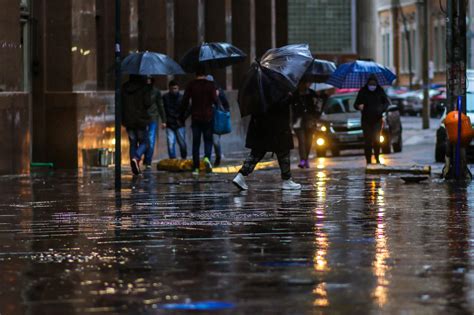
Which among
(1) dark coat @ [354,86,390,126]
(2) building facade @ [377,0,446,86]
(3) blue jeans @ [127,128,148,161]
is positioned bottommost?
(3) blue jeans @ [127,128,148,161]

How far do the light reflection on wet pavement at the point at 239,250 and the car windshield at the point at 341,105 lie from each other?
47.6 ft

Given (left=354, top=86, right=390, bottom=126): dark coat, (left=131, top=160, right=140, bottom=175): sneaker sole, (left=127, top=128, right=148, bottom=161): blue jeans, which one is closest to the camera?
(left=131, top=160, right=140, bottom=175): sneaker sole

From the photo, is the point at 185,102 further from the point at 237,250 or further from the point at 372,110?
the point at 237,250

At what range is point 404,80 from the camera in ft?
342

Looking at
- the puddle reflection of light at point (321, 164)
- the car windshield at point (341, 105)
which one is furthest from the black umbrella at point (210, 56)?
the car windshield at point (341, 105)

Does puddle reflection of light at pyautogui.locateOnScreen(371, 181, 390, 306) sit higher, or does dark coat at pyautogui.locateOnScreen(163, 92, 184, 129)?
dark coat at pyautogui.locateOnScreen(163, 92, 184, 129)

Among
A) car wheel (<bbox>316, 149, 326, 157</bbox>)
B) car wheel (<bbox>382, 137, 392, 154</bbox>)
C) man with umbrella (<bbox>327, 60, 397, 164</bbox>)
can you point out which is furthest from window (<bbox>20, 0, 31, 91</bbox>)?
car wheel (<bbox>382, 137, 392, 154</bbox>)

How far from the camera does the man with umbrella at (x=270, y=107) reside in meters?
17.4

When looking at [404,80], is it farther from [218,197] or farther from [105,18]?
[218,197]

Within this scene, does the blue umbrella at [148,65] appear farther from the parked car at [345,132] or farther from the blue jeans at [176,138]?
the parked car at [345,132]

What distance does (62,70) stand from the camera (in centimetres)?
2380

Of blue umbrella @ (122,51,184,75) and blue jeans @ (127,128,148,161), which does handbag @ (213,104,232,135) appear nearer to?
blue umbrella @ (122,51,184,75)

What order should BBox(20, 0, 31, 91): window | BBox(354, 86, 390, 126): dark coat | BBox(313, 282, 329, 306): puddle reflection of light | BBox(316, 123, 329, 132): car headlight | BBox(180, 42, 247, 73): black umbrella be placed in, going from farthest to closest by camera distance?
BBox(316, 123, 329, 132): car headlight, BBox(180, 42, 247, 73): black umbrella, BBox(20, 0, 31, 91): window, BBox(354, 86, 390, 126): dark coat, BBox(313, 282, 329, 306): puddle reflection of light

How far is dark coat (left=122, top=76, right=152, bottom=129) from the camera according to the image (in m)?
22.0
